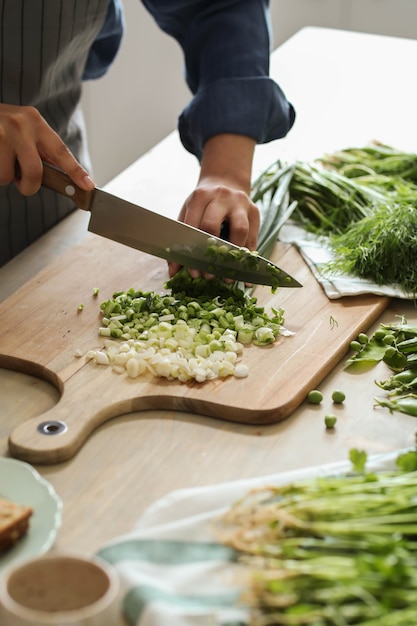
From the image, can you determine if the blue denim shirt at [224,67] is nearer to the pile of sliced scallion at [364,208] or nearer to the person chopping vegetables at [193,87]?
the person chopping vegetables at [193,87]

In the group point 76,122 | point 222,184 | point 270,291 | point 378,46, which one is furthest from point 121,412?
point 378,46

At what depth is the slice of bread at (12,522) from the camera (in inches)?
42.7

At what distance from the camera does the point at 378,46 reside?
328cm

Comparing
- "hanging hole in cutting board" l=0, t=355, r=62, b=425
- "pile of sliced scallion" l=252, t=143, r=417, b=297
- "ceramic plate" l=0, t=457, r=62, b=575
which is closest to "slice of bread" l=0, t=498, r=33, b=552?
"ceramic plate" l=0, t=457, r=62, b=575

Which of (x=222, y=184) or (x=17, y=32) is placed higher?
(x=17, y=32)

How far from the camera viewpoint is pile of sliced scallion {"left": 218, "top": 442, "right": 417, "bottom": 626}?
3.15 ft

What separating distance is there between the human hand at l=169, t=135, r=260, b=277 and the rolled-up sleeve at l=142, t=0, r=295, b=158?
0.13ft

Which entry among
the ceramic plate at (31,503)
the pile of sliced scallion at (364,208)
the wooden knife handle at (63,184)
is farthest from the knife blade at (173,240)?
the ceramic plate at (31,503)

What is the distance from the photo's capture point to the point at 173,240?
1.76 metres

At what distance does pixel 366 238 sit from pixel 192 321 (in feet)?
1.59

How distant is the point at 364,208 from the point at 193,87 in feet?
1.84

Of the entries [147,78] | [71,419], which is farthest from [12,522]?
[147,78]

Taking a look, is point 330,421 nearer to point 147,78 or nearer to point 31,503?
point 31,503

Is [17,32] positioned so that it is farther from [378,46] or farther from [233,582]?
[378,46]
